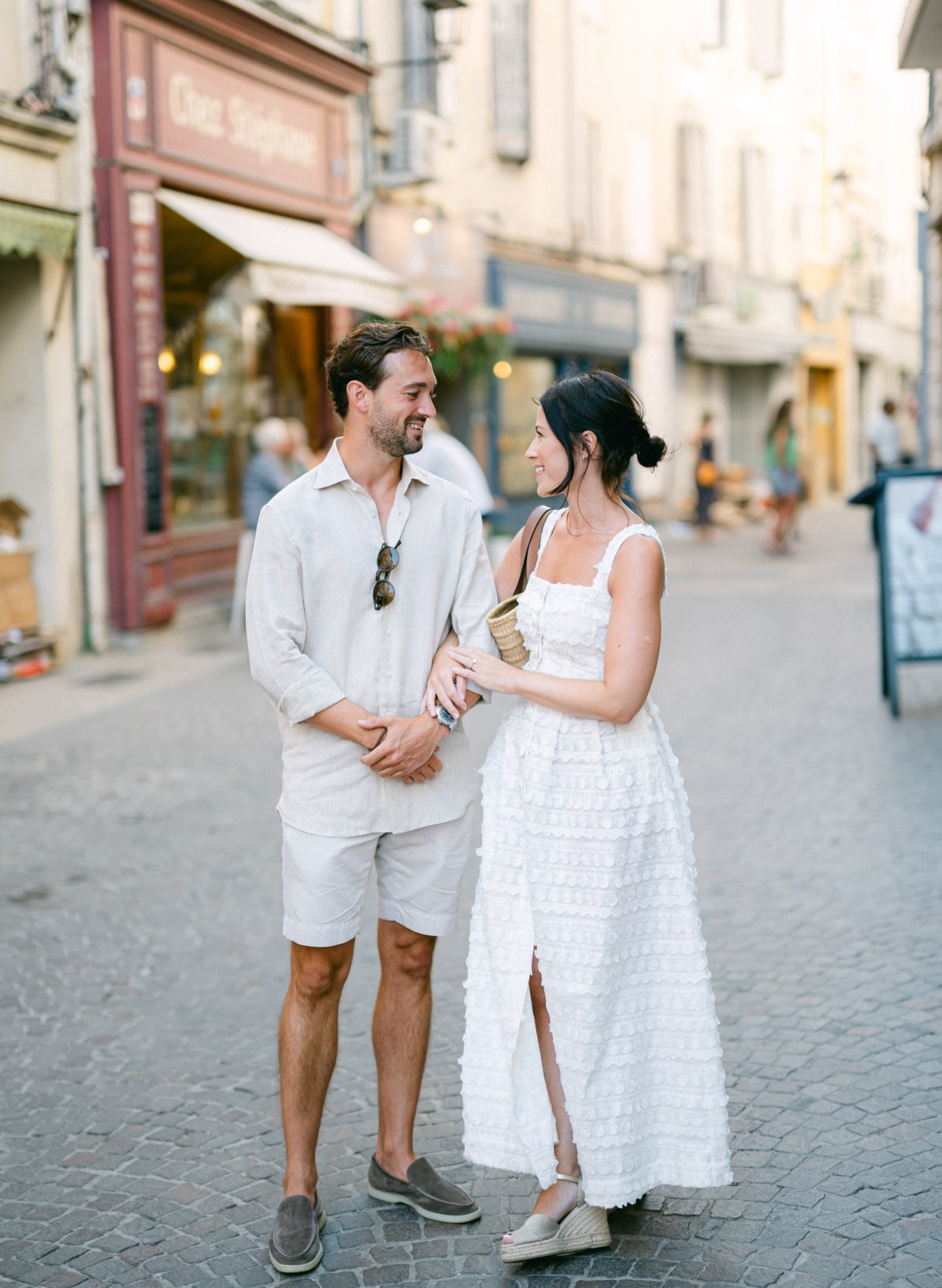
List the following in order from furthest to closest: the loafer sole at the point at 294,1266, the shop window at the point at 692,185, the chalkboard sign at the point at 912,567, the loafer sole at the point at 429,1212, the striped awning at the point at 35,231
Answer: the shop window at the point at 692,185, the striped awning at the point at 35,231, the chalkboard sign at the point at 912,567, the loafer sole at the point at 429,1212, the loafer sole at the point at 294,1266

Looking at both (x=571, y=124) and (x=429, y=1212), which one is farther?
(x=571, y=124)

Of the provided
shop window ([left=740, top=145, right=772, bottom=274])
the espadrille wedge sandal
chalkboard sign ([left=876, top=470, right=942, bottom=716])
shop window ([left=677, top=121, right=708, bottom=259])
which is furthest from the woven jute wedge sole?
shop window ([left=740, top=145, right=772, bottom=274])

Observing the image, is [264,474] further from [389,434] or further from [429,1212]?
[429,1212]

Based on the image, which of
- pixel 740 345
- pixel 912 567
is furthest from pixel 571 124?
pixel 912 567

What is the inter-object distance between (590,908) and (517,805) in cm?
26

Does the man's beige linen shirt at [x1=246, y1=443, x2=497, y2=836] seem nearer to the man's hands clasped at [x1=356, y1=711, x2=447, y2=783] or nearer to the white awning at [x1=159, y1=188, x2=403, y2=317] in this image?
the man's hands clasped at [x1=356, y1=711, x2=447, y2=783]

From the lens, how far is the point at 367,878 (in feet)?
10.8

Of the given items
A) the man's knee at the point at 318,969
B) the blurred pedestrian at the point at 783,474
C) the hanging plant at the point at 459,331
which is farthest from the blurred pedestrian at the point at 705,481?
the man's knee at the point at 318,969

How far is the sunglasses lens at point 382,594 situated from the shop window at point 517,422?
15744 mm

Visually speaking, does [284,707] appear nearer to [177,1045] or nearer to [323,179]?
[177,1045]

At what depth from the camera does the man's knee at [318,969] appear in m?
3.24

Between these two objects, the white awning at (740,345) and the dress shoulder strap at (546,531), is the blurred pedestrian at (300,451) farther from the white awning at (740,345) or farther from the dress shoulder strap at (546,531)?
the white awning at (740,345)

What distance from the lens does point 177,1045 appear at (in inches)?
168

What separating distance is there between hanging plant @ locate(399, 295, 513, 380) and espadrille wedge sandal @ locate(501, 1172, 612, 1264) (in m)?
12.3
